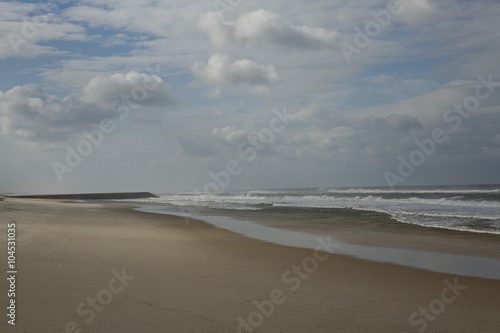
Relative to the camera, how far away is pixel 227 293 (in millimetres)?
6980

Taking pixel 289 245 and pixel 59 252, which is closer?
pixel 59 252

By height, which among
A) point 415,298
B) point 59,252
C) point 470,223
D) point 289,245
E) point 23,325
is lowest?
point 23,325

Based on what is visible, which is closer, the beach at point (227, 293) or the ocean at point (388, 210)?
the beach at point (227, 293)

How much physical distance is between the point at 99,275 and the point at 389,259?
25.3 ft

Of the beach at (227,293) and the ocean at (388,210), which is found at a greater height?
the ocean at (388,210)

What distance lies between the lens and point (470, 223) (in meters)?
20.4

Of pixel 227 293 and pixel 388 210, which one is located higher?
pixel 388 210

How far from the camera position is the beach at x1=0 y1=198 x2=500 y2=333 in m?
5.56

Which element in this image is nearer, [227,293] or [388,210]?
[227,293]

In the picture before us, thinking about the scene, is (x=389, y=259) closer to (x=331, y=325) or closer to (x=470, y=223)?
(x=331, y=325)

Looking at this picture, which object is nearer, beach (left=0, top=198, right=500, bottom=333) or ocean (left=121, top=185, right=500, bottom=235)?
beach (left=0, top=198, right=500, bottom=333)

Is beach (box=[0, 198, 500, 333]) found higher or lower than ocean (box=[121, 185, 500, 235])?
lower

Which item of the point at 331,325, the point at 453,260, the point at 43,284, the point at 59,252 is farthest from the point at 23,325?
the point at 453,260

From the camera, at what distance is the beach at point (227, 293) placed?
18.2 ft
